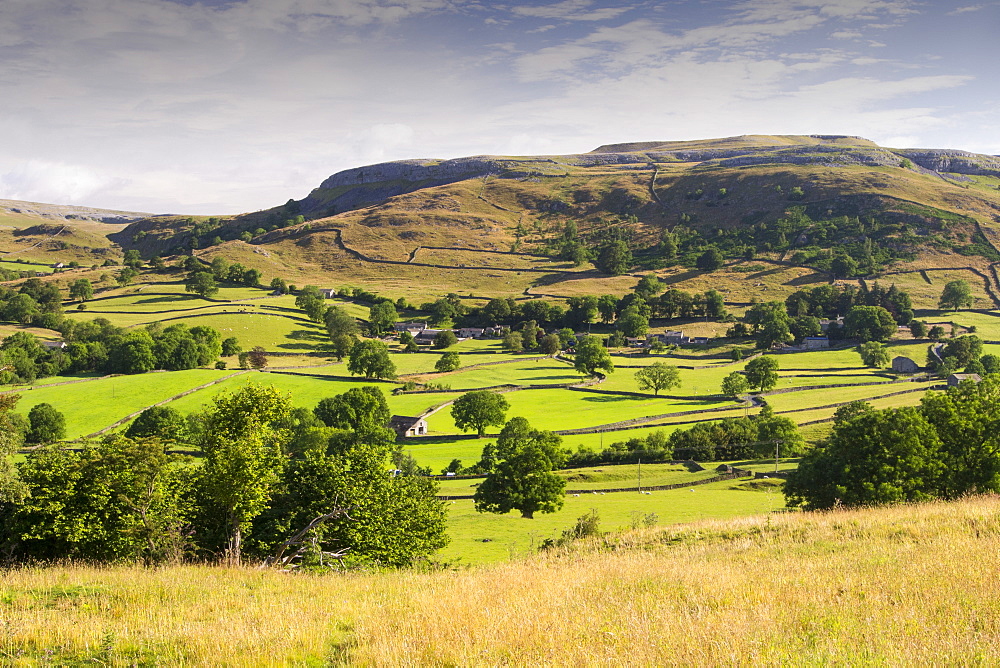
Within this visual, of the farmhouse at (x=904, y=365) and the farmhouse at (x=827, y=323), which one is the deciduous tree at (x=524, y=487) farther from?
the farmhouse at (x=827, y=323)

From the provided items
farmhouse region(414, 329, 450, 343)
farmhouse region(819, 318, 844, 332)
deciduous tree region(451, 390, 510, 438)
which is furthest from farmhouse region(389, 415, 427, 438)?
farmhouse region(819, 318, 844, 332)

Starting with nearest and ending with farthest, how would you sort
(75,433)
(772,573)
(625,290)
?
(772,573)
(75,433)
(625,290)

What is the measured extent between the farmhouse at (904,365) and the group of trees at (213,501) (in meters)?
94.6

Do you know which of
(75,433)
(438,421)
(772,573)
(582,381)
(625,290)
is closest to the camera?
(772,573)

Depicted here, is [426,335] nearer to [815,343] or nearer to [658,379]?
[658,379]

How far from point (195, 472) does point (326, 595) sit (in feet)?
33.7

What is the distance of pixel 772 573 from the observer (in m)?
12.4

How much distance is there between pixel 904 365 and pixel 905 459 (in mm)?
72689

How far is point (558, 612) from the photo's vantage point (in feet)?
32.7

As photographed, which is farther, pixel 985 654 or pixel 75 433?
pixel 75 433

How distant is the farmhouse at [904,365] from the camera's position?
9488 centimetres

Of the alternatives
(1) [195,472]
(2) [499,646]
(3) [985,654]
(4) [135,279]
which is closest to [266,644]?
(2) [499,646]

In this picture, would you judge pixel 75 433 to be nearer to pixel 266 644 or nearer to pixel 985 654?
pixel 266 644

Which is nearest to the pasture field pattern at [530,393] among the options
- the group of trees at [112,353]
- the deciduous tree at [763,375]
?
the deciduous tree at [763,375]
